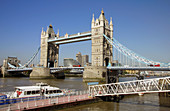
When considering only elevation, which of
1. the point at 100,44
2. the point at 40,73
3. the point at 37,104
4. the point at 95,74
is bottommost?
the point at 37,104

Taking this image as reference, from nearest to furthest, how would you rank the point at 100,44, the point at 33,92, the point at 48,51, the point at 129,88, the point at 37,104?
1. the point at 37,104
2. the point at 33,92
3. the point at 129,88
4. the point at 100,44
5. the point at 48,51

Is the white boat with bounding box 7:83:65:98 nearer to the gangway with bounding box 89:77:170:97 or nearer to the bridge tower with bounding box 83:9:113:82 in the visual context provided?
the gangway with bounding box 89:77:170:97

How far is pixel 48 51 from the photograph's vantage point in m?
79.6

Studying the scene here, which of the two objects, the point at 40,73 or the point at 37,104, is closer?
the point at 37,104

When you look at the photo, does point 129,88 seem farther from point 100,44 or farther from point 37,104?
point 100,44

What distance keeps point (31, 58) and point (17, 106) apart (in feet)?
262

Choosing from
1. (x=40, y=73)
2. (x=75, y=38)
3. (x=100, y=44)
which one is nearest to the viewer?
(x=100, y=44)

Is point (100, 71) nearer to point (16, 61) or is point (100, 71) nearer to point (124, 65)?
point (124, 65)

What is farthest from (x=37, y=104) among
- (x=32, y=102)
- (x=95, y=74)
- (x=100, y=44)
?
(x=100, y=44)

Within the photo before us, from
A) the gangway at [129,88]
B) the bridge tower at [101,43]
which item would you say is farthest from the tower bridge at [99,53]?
the gangway at [129,88]

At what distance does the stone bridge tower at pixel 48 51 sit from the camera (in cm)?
7862

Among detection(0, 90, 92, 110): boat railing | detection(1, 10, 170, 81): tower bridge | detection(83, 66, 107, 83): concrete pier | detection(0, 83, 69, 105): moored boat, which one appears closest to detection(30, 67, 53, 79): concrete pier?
detection(1, 10, 170, 81): tower bridge

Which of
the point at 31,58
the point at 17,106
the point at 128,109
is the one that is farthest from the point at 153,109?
the point at 31,58

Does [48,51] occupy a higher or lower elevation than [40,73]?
higher
